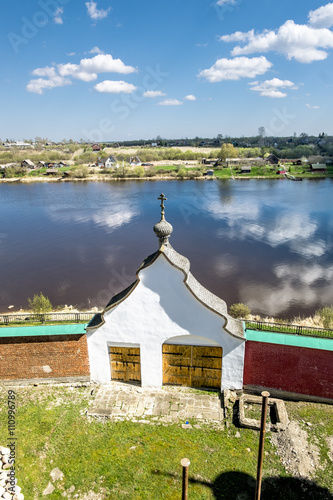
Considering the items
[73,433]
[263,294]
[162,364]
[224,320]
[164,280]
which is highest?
[164,280]

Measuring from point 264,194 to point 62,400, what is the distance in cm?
5365

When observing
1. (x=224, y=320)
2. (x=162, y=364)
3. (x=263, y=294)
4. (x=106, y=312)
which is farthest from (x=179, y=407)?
(x=263, y=294)

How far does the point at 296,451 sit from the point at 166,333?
4034 mm

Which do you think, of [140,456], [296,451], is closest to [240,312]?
[296,451]

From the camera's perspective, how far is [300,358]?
8617 millimetres

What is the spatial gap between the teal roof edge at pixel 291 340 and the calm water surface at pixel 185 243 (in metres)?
11.1

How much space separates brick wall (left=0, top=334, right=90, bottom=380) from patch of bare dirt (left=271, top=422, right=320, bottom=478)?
5.44 meters

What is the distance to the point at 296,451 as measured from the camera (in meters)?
7.45

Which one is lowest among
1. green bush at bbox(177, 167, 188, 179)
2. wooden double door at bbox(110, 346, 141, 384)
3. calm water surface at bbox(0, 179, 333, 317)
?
calm water surface at bbox(0, 179, 333, 317)

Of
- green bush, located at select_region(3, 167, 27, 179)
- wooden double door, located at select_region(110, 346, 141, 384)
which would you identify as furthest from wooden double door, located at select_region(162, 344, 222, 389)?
green bush, located at select_region(3, 167, 27, 179)

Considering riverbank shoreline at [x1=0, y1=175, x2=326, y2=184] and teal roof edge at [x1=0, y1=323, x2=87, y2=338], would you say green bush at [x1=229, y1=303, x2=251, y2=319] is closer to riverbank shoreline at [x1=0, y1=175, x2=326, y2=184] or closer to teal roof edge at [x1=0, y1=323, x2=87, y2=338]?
teal roof edge at [x1=0, y1=323, x2=87, y2=338]

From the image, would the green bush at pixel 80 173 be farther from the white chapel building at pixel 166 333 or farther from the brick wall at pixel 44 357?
the white chapel building at pixel 166 333

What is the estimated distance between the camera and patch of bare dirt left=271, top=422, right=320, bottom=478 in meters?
7.07

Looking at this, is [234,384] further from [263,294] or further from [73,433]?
[263,294]
